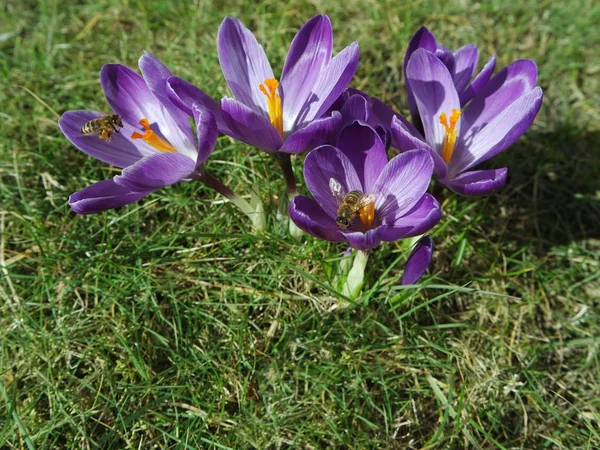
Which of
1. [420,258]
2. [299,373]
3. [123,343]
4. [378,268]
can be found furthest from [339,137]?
[123,343]

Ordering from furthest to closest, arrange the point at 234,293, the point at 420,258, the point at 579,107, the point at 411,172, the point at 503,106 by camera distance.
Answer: the point at 579,107 → the point at 234,293 → the point at 503,106 → the point at 420,258 → the point at 411,172

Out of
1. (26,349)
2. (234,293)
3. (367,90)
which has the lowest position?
(26,349)

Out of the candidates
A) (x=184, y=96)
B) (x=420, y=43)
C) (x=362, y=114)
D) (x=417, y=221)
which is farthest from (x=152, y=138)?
(x=420, y=43)

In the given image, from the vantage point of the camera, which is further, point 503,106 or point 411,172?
point 503,106

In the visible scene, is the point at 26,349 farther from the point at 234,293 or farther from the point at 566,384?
the point at 566,384

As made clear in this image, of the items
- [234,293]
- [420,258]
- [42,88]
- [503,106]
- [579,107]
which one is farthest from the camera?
[579,107]

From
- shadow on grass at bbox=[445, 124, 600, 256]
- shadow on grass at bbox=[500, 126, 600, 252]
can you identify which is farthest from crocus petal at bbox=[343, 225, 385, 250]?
shadow on grass at bbox=[500, 126, 600, 252]

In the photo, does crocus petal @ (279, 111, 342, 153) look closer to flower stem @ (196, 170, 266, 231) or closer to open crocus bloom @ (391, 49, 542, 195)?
open crocus bloom @ (391, 49, 542, 195)

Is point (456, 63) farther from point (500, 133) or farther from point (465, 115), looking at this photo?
point (500, 133)
